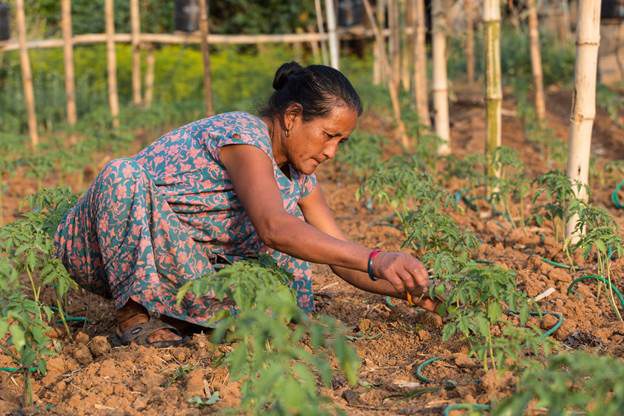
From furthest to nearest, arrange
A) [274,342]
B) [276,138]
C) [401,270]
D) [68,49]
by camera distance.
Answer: [68,49]
[276,138]
[401,270]
[274,342]

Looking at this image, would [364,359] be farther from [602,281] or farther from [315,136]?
[602,281]

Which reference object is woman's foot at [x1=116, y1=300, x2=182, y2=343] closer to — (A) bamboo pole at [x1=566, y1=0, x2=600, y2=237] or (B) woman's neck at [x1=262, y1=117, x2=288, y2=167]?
(B) woman's neck at [x1=262, y1=117, x2=288, y2=167]

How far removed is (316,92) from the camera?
289 cm

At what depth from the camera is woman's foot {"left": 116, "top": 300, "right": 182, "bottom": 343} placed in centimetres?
311

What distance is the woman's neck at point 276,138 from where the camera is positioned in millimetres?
3039

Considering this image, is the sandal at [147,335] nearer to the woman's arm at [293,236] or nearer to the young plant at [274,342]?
the woman's arm at [293,236]

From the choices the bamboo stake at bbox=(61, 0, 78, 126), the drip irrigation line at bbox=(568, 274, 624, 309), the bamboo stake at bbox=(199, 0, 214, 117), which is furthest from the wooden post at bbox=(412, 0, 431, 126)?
the drip irrigation line at bbox=(568, 274, 624, 309)

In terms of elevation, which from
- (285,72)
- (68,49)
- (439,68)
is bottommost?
(439,68)

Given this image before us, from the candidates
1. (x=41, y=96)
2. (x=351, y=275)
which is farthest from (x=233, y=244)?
(x=41, y=96)

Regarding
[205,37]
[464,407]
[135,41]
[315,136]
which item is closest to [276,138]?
[315,136]

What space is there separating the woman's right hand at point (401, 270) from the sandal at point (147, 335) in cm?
94

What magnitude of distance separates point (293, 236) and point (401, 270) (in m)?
0.35

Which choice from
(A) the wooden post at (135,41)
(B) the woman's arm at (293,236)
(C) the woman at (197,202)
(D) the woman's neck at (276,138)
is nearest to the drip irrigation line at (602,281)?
(C) the woman at (197,202)

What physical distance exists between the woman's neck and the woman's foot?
0.71 metres
